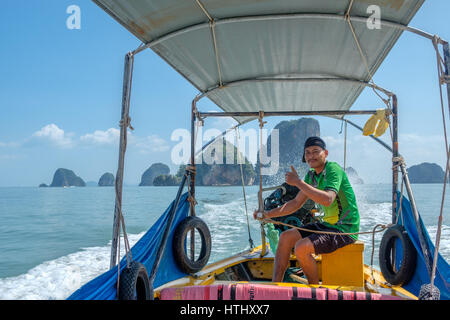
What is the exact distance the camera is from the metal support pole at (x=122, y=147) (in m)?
2.19

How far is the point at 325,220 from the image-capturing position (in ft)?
9.12

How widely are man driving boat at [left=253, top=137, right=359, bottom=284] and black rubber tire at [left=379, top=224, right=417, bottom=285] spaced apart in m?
0.53

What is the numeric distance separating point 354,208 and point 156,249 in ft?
5.47

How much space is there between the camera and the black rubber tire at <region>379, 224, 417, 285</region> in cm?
278

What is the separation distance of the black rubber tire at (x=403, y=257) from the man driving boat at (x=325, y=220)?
0.53m

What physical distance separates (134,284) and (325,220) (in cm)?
159

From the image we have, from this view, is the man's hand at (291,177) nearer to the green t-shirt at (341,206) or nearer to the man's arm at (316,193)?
Answer: the man's arm at (316,193)

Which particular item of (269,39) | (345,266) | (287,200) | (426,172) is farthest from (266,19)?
(426,172)

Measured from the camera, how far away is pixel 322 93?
4680 millimetres

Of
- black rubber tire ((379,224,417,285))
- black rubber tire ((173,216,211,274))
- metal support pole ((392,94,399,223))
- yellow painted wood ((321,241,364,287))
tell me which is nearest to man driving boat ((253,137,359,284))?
yellow painted wood ((321,241,364,287))

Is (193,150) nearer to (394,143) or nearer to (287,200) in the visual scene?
(287,200)

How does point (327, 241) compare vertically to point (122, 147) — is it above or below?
below

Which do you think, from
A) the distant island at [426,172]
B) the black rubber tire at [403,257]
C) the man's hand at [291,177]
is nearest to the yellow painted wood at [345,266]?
the black rubber tire at [403,257]
